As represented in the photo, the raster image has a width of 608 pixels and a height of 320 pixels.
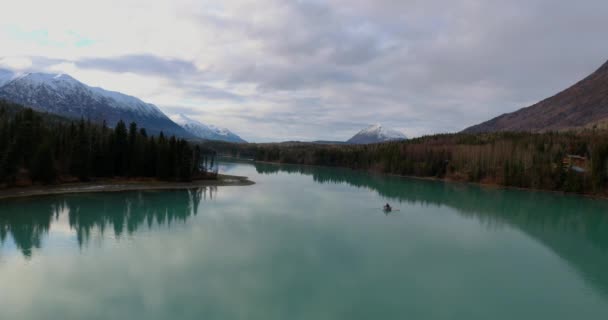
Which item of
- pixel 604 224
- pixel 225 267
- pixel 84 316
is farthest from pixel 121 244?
pixel 604 224

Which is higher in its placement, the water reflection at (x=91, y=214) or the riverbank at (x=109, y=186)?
the riverbank at (x=109, y=186)

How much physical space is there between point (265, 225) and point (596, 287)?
2397cm

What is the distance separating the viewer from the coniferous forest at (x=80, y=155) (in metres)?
48.4

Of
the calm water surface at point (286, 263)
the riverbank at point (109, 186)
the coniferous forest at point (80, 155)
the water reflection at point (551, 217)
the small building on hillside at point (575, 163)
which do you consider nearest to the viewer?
the calm water surface at point (286, 263)

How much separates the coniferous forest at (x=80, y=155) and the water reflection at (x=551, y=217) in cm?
3696

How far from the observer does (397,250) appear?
27.2 meters

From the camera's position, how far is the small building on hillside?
77.4 m

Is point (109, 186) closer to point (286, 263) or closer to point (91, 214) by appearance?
point (91, 214)

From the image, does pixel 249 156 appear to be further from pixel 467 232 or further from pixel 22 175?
pixel 467 232

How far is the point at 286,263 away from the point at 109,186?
143 feet

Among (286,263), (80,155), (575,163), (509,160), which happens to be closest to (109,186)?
(80,155)

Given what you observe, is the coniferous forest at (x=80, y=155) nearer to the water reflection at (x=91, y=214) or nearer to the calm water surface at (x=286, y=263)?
the water reflection at (x=91, y=214)

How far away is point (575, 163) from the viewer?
81.4 meters

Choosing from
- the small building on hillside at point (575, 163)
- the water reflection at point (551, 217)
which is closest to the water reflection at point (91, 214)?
the water reflection at point (551, 217)
